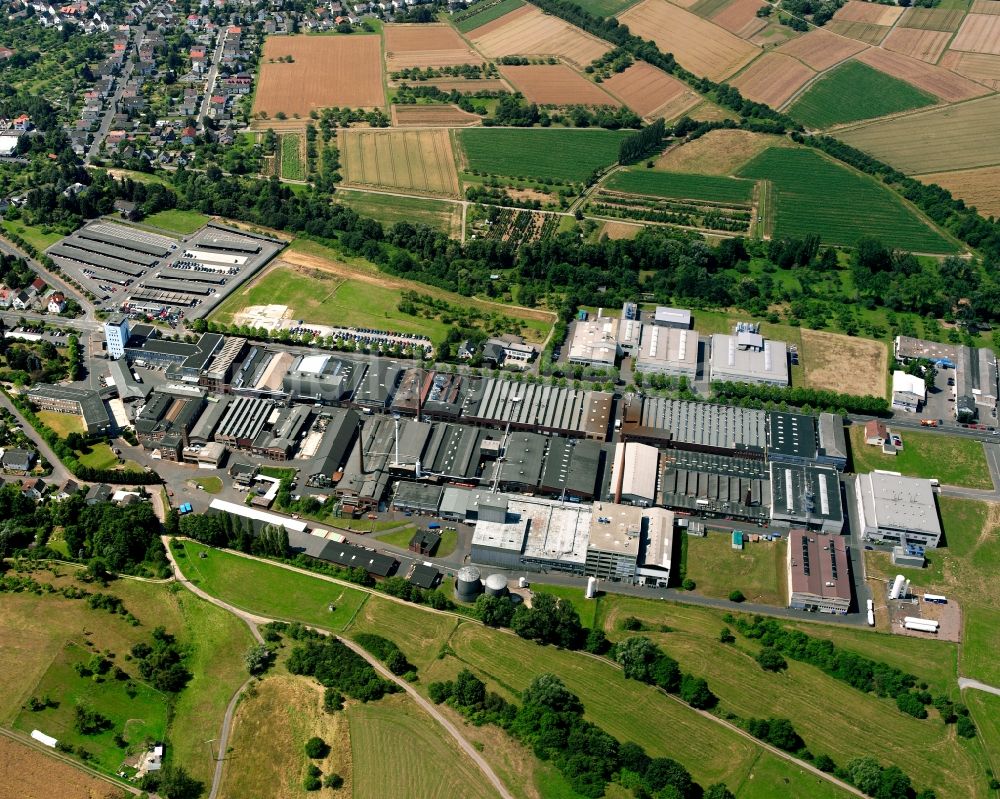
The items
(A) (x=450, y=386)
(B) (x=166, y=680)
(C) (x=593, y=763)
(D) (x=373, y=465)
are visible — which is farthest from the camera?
(A) (x=450, y=386)

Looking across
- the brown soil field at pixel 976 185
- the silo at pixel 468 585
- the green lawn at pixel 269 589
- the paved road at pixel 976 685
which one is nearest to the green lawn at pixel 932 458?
the paved road at pixel 976 685

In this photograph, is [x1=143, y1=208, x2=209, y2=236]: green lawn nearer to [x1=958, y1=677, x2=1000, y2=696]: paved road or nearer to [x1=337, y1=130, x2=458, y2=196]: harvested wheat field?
[x1=337, y1=130, x2=458, y2=196]: harvested wheat field

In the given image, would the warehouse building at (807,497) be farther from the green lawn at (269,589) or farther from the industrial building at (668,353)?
the green lawn at (269,589)

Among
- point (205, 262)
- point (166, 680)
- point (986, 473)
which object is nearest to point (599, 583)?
point (166, 680)

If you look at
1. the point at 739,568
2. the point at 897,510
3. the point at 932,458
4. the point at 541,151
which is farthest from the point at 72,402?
the point at 932,458

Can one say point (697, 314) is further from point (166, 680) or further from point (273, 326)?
point (166, 680)

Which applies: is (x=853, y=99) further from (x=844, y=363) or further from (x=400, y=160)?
(x=400, y=160)
